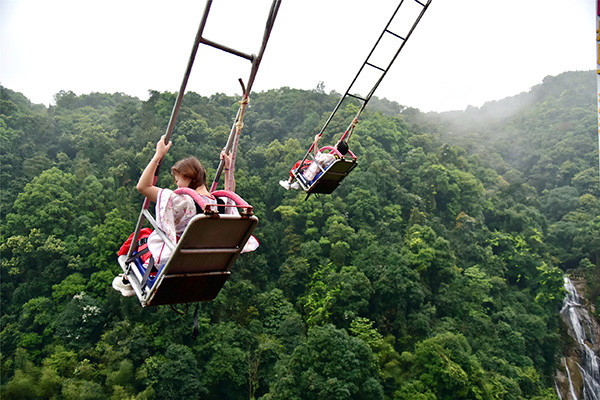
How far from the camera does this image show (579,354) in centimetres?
2362

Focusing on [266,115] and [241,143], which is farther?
[266,115]

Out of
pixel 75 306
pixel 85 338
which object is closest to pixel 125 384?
pixel 85 338

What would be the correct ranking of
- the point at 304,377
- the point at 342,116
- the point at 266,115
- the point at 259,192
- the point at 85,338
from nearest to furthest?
the point at 304,377
the point at 85,338
the point at 259,192
the point at 342,116
the point at 266,115

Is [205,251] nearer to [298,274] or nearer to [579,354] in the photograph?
[298,274]

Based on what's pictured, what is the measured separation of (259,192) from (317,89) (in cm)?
2937

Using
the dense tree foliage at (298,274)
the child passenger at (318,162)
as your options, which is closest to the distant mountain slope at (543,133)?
the dense tree foliage at (298,274)

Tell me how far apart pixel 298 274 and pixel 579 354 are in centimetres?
1745

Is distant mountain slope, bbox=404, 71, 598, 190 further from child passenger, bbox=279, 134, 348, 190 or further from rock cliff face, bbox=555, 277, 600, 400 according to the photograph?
child passenger, bbox=279, 134, 348, 190

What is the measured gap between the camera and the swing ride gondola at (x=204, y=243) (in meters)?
2.13

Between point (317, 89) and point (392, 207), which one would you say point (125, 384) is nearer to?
point (392, 207)

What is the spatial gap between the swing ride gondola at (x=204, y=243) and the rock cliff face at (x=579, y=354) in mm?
25574

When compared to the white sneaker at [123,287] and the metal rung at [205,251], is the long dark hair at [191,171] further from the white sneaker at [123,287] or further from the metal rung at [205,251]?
the white sneaker at [123,287]

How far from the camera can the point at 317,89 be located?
52.8 meters

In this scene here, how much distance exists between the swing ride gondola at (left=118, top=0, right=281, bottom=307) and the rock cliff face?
2557cm
